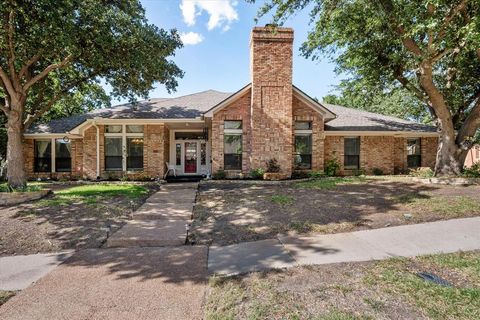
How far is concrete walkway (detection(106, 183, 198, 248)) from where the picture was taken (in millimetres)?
5398

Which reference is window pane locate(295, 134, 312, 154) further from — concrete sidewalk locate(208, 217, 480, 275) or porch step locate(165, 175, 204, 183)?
concrete sidewalk locate(208, 217, 480, 275)

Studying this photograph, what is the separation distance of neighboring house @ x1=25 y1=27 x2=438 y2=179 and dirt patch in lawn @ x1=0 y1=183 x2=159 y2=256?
4.98 meters

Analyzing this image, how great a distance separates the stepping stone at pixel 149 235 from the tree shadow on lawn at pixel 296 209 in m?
0.45

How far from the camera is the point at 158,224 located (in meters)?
6.49

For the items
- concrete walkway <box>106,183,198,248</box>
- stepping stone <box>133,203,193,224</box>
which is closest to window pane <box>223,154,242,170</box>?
concrete walkway <box>106,183,198,248</box>

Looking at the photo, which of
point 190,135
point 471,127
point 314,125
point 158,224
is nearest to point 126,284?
point 158,224

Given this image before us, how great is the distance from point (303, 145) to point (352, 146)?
384 centimetres

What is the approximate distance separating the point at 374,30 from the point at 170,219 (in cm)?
1115

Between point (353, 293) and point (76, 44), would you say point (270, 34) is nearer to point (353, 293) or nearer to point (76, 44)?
point (76, 44)

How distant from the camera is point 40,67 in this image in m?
13.1

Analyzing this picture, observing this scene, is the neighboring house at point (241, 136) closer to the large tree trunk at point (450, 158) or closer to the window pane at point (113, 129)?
the window pane at point (113, 129)

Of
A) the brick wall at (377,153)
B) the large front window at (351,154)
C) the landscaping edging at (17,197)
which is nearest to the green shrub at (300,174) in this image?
the large front window at (351,154)

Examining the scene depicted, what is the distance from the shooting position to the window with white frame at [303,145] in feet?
45.0

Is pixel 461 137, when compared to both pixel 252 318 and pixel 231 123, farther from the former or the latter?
pixel 252 318
